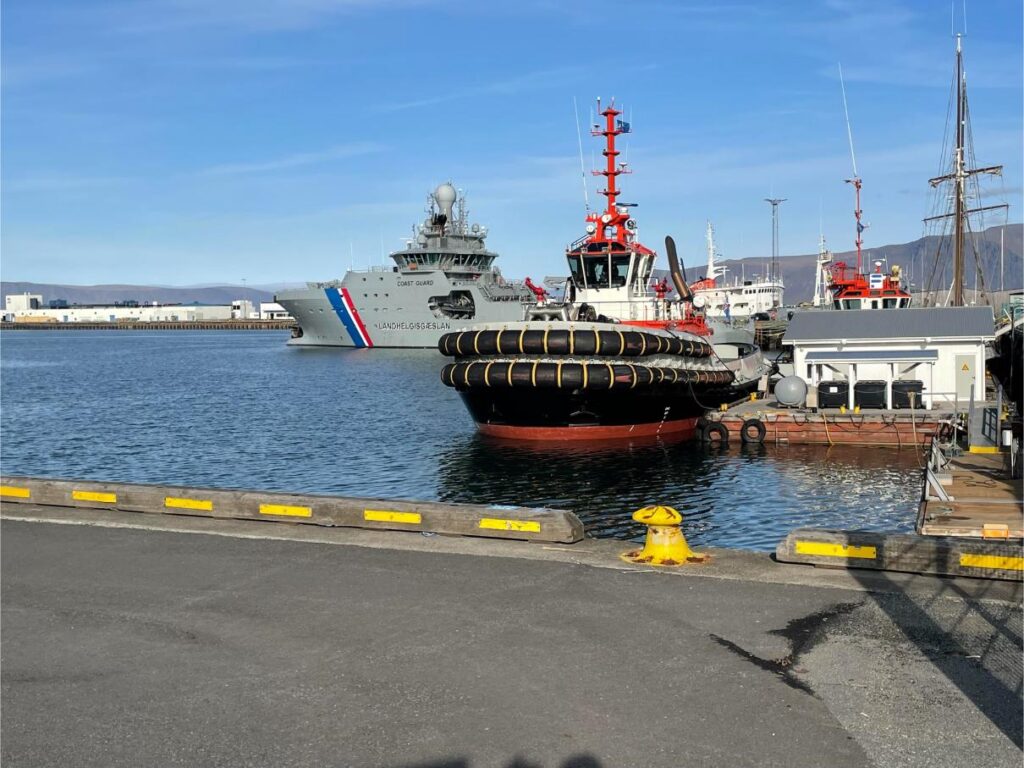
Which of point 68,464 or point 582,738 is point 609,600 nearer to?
point 582,738

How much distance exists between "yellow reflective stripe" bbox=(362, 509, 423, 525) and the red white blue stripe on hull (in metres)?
81.5

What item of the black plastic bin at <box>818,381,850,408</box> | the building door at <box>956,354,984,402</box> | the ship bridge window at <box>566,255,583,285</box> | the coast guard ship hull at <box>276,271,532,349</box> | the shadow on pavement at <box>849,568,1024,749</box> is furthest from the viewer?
the coast guard ship hull at <box>276,271,532,349</box>

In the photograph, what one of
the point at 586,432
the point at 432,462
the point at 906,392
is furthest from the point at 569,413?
the point at 906,392

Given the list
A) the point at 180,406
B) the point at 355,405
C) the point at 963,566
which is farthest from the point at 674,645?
the point at 180,406

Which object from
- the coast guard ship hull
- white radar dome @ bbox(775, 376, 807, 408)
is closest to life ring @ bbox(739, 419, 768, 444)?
white radar dome @ bbox(775, 376, 807, 408)

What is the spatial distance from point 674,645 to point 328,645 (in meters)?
2.57

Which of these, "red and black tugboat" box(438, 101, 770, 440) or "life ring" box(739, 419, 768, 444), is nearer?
"red and black tugboat" box(438, 101, 770, 440)

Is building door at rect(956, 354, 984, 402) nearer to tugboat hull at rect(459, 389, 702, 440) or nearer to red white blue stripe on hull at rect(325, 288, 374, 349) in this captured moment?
tugboat hull at rect(459, 389, 702, 440)

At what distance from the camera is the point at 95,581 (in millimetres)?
8906

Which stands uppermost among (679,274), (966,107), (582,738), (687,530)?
(966,107)

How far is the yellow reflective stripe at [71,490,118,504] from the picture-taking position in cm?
1204

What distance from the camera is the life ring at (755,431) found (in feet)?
90.6

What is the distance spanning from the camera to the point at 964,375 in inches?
1107

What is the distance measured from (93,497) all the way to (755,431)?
20002 mm
